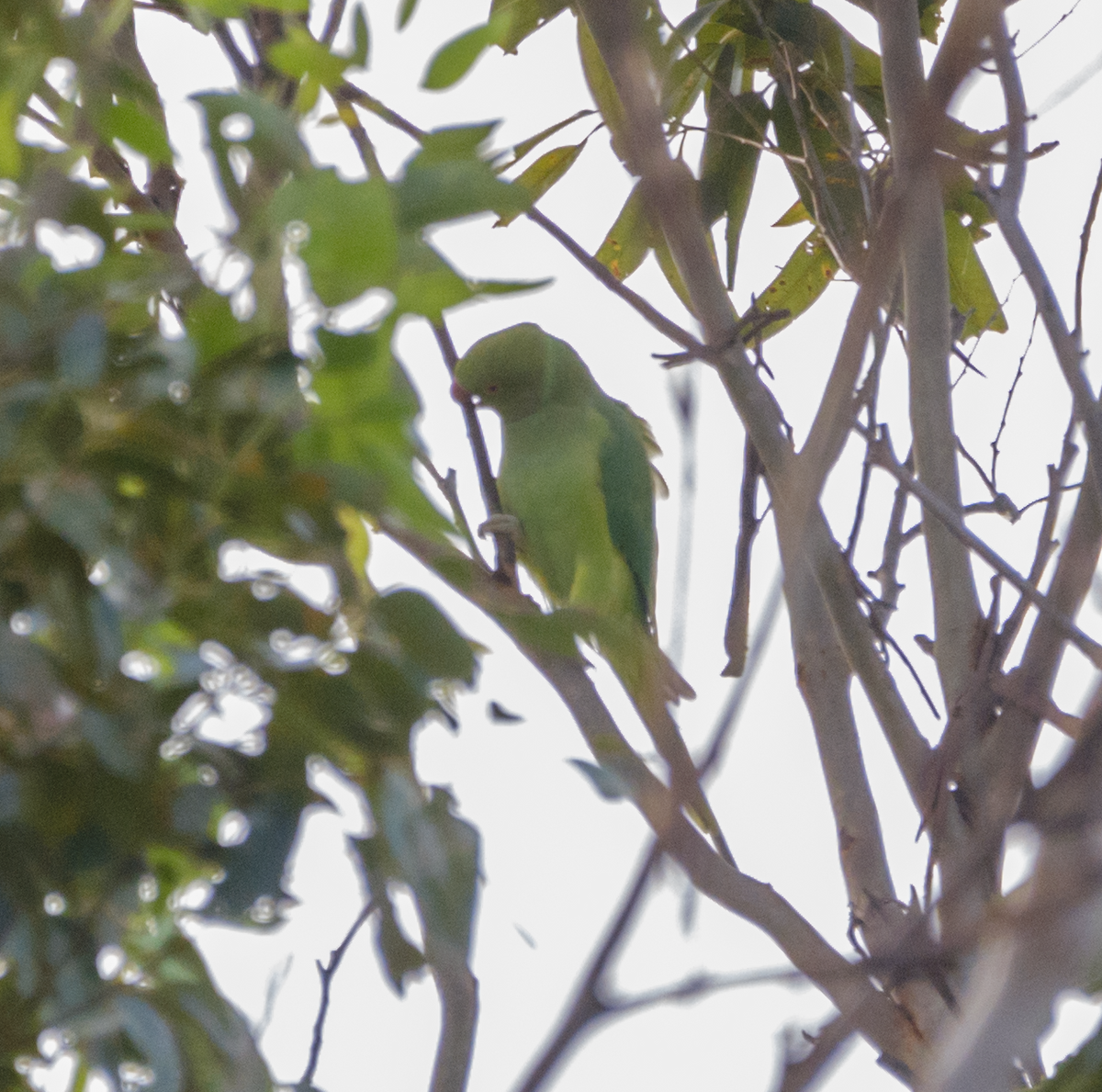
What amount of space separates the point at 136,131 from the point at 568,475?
5.95ft

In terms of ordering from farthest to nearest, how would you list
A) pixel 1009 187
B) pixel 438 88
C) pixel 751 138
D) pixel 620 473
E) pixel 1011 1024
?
1. pixel 620 473
2. pixel 751 138
3. pixel 1009 187
4. pixel 438 88
5. pixel 1011 1024

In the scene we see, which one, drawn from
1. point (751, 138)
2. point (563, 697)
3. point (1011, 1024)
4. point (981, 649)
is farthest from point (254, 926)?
point (751, 138)

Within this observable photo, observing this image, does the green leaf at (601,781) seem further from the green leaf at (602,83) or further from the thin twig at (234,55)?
the green leaf at (602,83)

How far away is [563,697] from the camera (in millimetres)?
1122

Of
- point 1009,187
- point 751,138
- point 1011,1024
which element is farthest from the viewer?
point 751,138

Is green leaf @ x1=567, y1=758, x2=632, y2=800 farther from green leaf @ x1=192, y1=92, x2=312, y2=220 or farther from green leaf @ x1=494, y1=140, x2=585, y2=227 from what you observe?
green leaf @ x1=494, y1=140, x2=585, y2=227

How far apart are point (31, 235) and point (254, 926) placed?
1.03ft

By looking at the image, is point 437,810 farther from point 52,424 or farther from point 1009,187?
point 1009,187

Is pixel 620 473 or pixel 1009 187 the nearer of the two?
pixel 1009 187

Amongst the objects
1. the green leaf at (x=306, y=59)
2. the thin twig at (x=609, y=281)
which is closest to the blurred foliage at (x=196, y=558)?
the green leaf at (x=306, y=59)

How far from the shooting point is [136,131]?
644 mm

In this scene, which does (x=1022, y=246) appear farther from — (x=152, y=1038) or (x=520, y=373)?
(x=520, y=373)

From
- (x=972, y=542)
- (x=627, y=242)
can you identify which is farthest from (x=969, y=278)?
(x=972, y=542)

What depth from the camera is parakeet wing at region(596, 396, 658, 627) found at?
2.54 meters
